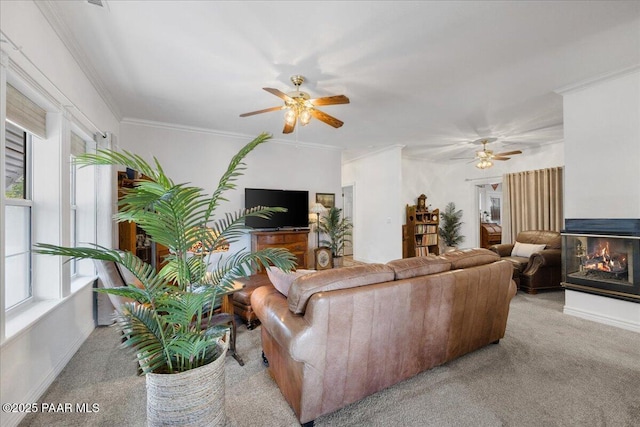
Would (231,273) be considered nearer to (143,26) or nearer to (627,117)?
(143,26)

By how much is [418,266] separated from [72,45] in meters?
3.28

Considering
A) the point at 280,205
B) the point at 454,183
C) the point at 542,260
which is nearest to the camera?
the point at 542,260

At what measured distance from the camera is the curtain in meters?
5.10

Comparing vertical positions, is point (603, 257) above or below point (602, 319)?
above

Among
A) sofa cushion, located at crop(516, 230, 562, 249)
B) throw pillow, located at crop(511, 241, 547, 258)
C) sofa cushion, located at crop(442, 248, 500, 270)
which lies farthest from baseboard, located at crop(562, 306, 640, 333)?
sofa cushion, located at crop(442, 248, 500, 270)

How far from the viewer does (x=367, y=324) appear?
1564 mm

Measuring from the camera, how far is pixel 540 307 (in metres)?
3.43

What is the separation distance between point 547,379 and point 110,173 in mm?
4672

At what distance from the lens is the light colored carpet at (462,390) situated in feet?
5.22

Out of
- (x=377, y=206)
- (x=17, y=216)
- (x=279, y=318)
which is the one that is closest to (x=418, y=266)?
(x=279, y=318)

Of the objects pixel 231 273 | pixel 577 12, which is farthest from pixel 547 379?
pixel 577 12

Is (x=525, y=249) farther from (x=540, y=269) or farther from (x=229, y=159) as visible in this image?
(x=229, y=159)

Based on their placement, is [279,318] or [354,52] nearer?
[279,318]

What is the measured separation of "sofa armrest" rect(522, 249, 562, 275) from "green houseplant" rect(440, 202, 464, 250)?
2.63 m
